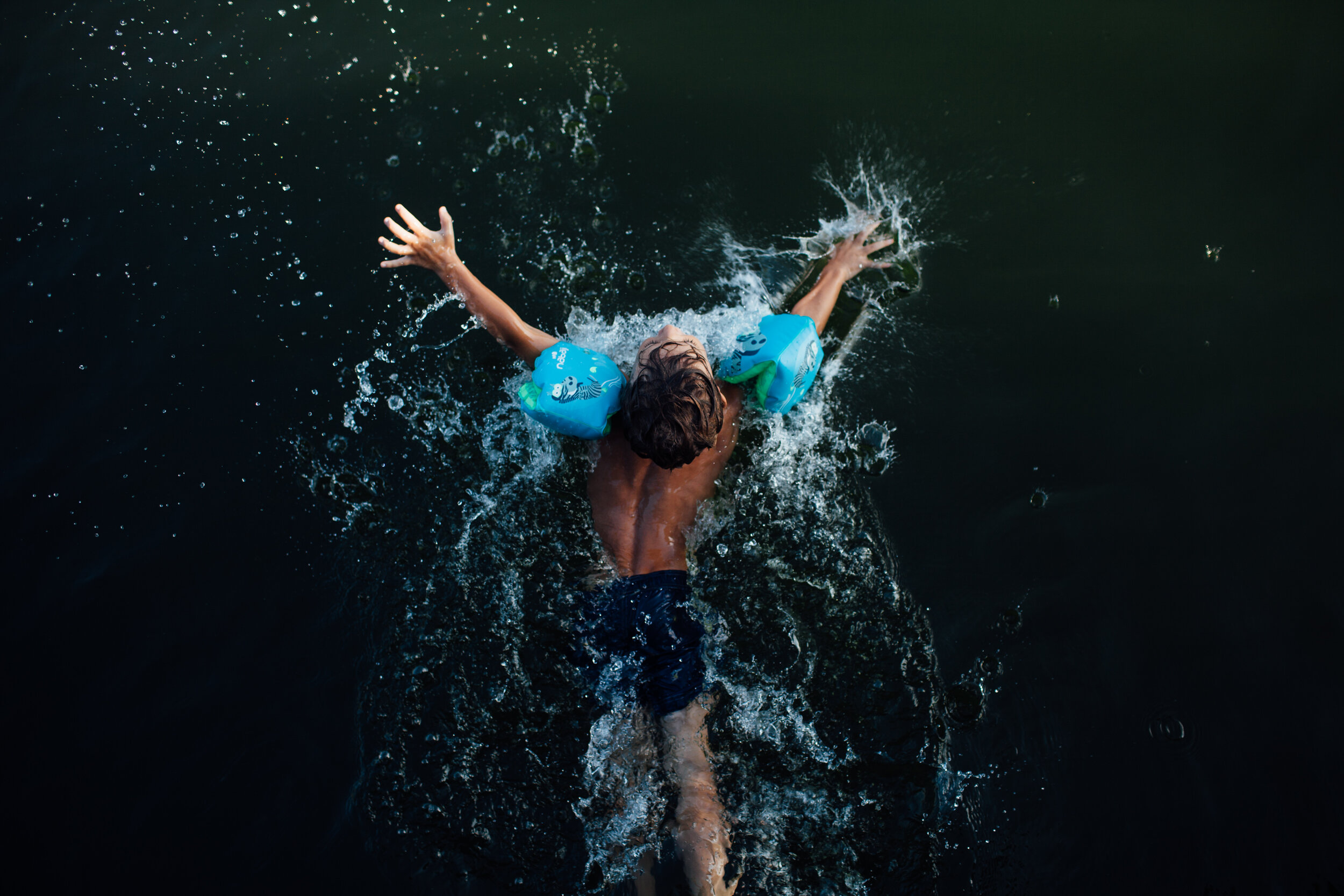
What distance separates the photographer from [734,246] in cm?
428

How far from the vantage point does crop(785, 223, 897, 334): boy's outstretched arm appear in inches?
143

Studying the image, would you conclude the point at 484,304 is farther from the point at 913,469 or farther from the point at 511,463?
the point at 913,469

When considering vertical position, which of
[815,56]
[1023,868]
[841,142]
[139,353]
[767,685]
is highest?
[815,56]

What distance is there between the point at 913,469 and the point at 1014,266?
1421mm

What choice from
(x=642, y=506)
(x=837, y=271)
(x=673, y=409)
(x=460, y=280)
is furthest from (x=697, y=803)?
(x=837, y=271)

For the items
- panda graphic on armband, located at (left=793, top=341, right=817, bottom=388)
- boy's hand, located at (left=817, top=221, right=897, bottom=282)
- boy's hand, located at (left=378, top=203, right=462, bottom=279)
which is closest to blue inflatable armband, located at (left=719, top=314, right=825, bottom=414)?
panda graphic on armband, located at (left=793, top=341, right=817, bottom=388)

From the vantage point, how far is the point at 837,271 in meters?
3.79

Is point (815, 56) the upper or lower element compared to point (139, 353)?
upper

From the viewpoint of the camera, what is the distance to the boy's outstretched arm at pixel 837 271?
3.64 meters

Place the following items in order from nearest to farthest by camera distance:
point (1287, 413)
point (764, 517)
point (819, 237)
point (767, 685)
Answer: point (767, 685) → point (764, 517) → point (1287, 413) → point (819, 237)

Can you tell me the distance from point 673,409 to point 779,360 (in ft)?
2.08

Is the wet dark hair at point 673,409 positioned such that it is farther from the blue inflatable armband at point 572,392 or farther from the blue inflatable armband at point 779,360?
the blue inflatable armband at point 779,360

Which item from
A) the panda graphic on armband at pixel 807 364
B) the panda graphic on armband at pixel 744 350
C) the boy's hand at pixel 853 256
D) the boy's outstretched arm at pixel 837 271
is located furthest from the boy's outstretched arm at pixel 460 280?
the boy's hand at pixel 853 256

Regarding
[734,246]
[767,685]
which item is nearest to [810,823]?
[767,685]
